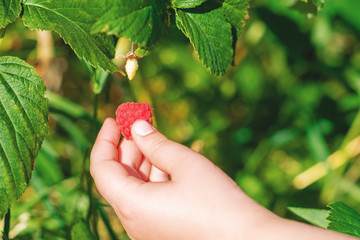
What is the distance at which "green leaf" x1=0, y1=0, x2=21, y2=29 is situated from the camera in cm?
64

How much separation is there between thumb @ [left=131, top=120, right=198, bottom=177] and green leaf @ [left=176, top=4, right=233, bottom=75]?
171 millimetres

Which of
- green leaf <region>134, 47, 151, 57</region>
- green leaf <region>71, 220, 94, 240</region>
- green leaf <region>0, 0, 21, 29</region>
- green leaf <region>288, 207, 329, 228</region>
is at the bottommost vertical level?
green leaf <region>71, 220, 94, 240</region>

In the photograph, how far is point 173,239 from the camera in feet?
2.42

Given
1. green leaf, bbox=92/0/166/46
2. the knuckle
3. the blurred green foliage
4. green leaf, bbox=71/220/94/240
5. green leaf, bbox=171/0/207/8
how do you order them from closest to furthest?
green leaf, bbox=92/0/166/46
green leaf, bbox=171/0/207/8
the knuckle
green leaf, bbox=71/220/94/240
the blurred green foliage

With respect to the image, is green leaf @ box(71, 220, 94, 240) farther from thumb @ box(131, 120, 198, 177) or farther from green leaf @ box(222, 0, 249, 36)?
green leaf @ box(222, 0, 249, 36)

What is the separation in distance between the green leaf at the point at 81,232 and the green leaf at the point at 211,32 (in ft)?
1.63

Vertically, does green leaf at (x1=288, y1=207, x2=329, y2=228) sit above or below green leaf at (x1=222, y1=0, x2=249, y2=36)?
below

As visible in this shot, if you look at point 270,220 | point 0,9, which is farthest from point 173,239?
point 0,9

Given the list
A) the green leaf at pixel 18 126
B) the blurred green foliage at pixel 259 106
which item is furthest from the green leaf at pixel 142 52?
the blurred green foliage at pixel 259 106

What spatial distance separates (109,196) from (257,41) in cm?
116

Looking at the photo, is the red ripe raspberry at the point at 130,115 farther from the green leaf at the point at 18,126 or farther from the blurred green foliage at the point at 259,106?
the blurred green foliage at the point at 259,106

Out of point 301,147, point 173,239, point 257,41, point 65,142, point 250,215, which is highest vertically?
point 257,41

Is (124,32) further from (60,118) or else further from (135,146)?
(60,118)

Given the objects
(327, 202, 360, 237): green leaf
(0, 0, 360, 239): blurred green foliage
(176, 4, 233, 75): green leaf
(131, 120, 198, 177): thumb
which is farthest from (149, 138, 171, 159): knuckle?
(0, 0, 360, 239): blurred green foliage
